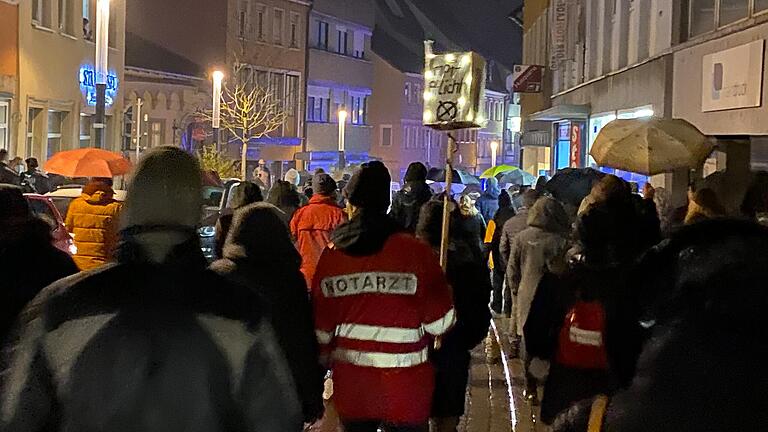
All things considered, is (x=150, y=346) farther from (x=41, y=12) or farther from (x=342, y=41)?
(x=342, y=41)

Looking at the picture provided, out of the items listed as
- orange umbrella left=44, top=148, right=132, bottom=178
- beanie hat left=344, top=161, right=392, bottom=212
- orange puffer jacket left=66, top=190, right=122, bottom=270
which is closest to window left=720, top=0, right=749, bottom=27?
orange umbrella left=44, top=148, right=132, bottom=178

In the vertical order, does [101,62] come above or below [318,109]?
below

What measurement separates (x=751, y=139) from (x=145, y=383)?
13.0 m

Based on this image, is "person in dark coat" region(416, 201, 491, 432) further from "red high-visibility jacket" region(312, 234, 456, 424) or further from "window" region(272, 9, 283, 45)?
"window" region(272, 9, 283, 45)

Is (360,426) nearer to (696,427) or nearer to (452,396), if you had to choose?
(452,396)

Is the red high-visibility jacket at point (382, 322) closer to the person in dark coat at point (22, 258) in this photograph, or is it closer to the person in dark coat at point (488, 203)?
the person in dark coat at point (22, 258)

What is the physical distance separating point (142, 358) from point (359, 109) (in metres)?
63.7

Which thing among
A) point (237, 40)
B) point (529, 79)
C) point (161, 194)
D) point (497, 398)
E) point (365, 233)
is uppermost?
point (237, 40)

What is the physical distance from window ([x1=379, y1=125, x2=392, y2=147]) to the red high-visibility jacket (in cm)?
6499

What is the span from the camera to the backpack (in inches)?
226

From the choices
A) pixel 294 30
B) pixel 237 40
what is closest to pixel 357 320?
pixel 237 40

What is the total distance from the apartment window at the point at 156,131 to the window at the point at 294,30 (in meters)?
11.5

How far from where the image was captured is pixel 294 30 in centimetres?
5784

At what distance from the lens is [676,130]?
11.7m
